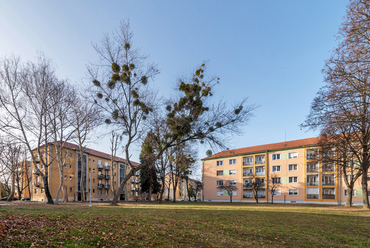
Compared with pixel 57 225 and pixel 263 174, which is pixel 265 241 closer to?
pixel 57 225

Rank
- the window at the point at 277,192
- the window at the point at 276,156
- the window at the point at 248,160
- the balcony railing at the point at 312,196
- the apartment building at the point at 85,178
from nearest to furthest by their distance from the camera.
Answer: the balcony railing at the point at 312,196, the window at the point at 277,192, the apartment building at the point at 85,178, the window at the point at 276,156, the window at the point at 248,160

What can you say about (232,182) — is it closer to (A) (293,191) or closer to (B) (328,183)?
(A) (293,191)

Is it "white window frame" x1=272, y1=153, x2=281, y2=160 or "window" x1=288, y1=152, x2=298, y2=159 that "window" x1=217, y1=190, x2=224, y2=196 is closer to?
→ "white window frame" x1=272, y1=153, x2=281, y2=160

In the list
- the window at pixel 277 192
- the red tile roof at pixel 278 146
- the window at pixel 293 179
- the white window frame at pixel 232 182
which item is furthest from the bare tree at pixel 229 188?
the window at pixel 293 179

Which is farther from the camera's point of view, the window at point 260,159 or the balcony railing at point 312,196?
the window at point 260,159

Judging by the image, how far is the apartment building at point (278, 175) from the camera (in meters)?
46.0

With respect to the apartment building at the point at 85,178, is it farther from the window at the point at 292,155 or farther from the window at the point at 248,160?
the window at the point at 292,155

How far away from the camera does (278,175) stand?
5216 cm

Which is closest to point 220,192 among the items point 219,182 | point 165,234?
point 219,182

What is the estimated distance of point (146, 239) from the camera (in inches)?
293

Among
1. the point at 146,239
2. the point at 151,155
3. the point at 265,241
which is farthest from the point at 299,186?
the point at 146,239

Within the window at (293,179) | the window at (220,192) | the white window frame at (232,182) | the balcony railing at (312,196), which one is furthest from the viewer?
the window at (220,192)

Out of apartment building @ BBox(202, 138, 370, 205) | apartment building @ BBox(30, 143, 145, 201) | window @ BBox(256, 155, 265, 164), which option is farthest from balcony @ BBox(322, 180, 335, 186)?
apartment building @ BBox(30, 143, 145, 201)

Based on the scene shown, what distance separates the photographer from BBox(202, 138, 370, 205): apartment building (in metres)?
46.0
